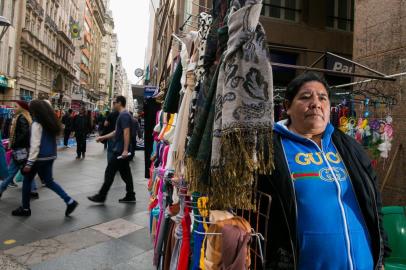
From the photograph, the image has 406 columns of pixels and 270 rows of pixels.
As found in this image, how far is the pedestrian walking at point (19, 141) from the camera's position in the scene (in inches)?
Answer: 242

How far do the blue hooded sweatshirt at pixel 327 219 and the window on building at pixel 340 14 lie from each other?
1130 centimetres

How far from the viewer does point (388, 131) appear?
13.2ft

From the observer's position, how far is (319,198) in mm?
1932

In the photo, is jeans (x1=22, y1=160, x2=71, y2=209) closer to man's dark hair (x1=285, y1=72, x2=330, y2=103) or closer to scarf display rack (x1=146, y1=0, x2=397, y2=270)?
scarf display rack (x1=146, y1=0, x2=397, y2=270)

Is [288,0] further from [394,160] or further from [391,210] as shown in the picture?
[391,210]

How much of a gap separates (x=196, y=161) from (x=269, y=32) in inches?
393

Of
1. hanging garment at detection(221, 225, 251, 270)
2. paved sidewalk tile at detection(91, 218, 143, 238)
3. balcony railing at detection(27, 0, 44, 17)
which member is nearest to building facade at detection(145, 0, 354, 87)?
paved sidewalk tile at detection(91, 218, 143, 238)

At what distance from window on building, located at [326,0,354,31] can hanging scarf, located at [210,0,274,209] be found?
11368 millimetres

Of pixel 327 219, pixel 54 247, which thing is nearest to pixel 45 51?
pixel 54 247

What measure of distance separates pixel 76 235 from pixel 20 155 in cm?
226

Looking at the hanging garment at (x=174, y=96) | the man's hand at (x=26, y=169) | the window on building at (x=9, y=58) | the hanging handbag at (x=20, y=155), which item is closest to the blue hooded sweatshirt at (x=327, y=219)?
the hanging garment at (x=174, y=96)

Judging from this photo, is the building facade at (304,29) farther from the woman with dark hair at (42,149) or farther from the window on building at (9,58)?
the window on building at (9,58)

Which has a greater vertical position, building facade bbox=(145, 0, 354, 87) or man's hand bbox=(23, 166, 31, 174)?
building facade bbox=(145, 0, 354, 87)

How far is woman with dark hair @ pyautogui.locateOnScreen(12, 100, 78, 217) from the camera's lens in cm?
537
